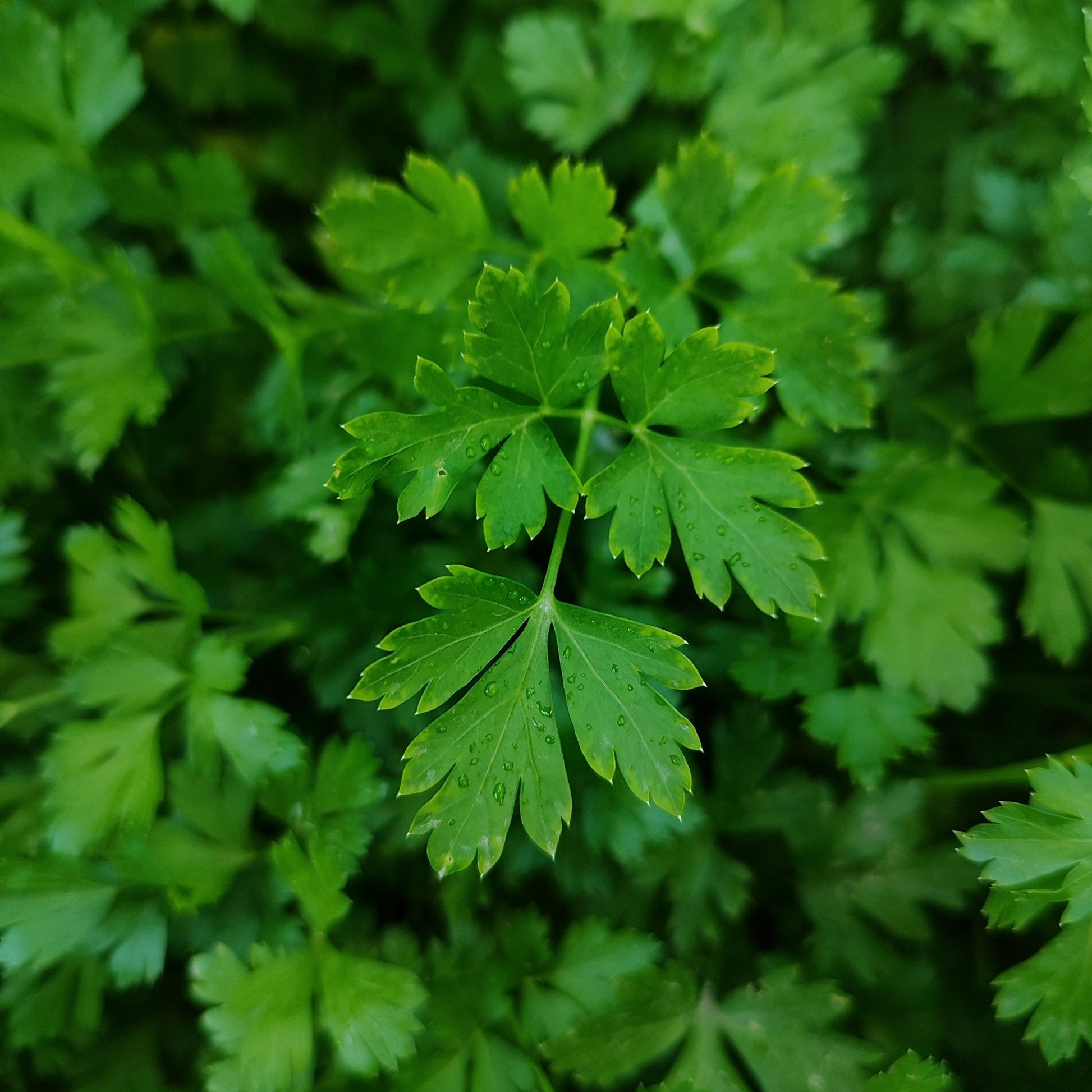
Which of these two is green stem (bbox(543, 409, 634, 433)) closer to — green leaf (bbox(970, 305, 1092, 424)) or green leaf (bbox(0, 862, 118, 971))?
green leaf (bbox(970, 305, 1092, 424))

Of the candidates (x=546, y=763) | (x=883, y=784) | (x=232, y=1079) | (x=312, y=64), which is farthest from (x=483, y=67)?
(x=232, y=1079)

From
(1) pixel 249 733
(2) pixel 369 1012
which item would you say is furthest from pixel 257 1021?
(1) pixel 249 733

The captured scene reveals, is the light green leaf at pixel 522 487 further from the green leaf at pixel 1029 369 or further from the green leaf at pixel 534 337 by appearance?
the green leaf at pixel 1029 369

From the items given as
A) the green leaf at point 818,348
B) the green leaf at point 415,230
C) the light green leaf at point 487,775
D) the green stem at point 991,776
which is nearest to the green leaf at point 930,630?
the green stem at point 991,776

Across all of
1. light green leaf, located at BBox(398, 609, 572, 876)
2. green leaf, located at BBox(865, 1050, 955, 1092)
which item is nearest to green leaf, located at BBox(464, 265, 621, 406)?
light green leaf, located at BBox(398, 609, 572, 876)

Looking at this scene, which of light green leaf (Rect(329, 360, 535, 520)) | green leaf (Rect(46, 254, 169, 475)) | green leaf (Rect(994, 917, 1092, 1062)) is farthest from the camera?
green leaf (Rect(46, 254, 169, 475))

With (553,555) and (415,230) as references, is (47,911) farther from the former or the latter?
(415,230)
